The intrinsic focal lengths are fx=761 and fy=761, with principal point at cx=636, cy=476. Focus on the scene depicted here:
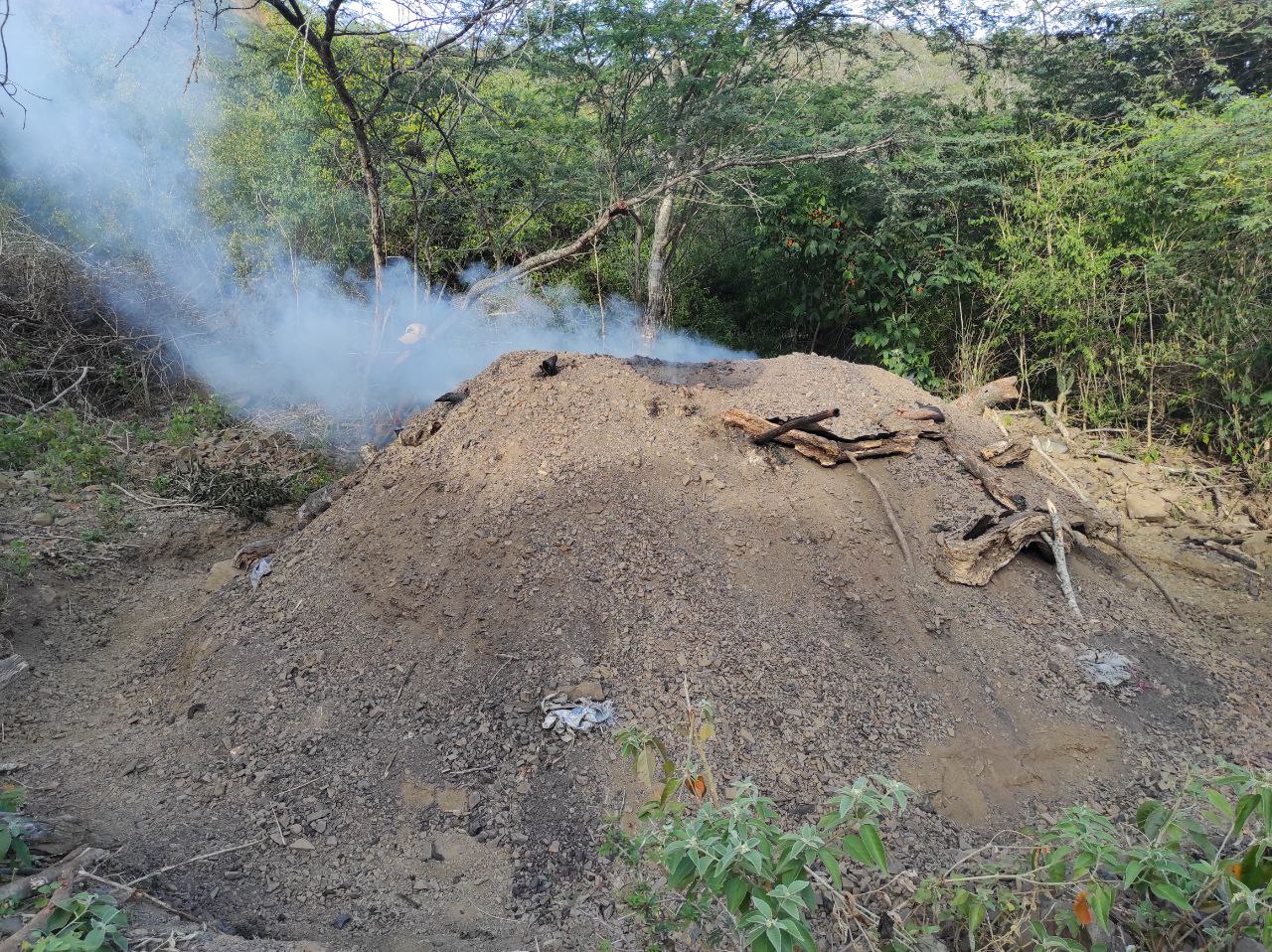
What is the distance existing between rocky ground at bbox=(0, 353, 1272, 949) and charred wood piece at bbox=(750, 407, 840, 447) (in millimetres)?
67

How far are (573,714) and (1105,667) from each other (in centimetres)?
210

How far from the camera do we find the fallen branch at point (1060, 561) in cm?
322

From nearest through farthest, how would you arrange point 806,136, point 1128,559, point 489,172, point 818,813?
point 818,813 → point 1128,559 → point 806,136 → point 489,172

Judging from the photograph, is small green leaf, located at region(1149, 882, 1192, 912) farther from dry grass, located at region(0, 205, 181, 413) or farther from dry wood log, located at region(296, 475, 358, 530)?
dry grass, located at region(0, 205, 181, 413)

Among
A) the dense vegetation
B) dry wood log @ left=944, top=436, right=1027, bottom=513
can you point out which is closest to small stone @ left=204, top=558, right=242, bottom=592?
the dense vegetation

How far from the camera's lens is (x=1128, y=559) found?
3768 mm

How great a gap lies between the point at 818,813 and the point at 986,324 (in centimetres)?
535

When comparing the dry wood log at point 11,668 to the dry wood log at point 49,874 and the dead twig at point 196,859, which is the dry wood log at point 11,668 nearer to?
the dry wood log at point 49,874

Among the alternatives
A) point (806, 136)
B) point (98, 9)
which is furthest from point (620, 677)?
point (98, 9)

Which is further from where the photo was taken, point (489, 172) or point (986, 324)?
point (489, 172)

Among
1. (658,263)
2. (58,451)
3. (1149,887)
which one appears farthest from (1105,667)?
(58,451)

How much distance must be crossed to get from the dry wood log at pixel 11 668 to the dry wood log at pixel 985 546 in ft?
11.6

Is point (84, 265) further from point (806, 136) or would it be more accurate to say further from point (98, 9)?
point (806, 136)

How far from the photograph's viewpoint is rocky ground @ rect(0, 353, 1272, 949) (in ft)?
7.19
